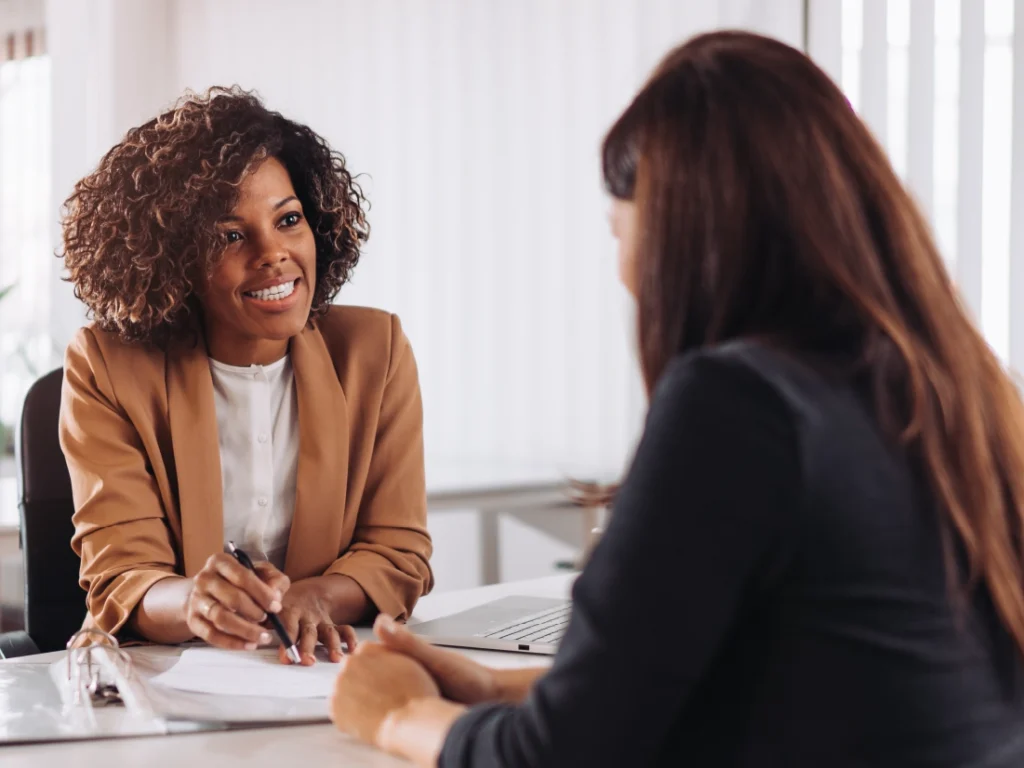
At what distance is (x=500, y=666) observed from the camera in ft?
4.15

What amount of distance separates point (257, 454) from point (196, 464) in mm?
111

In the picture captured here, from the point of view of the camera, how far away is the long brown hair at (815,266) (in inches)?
28.4

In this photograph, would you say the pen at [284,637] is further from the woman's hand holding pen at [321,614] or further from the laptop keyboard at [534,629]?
the laptop keyboard at [534,629]

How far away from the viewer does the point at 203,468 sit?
1589 mm

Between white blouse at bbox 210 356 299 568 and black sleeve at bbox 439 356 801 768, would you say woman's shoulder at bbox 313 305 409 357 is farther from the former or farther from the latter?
black sleeve at bbox 439 356 801 768

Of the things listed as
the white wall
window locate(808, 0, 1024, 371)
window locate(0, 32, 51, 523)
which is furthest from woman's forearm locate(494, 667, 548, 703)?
window locate(0, 32, 51, 523)

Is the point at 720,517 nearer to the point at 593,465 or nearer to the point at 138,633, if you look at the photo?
the point at 138,633

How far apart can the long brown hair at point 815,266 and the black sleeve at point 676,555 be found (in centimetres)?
9

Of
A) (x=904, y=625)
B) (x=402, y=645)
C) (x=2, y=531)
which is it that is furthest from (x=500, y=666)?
(x=2, y=531)

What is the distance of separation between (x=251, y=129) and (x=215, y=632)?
0.79 m

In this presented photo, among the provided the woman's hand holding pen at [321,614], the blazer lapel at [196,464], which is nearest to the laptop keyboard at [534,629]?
the woman's hand holding pen at [321,614]

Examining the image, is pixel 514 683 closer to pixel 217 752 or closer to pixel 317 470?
pixel 217 752

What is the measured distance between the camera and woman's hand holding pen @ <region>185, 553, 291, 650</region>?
1.28 m

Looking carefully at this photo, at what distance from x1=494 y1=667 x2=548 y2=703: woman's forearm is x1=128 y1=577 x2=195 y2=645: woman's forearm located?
0.50 metres
